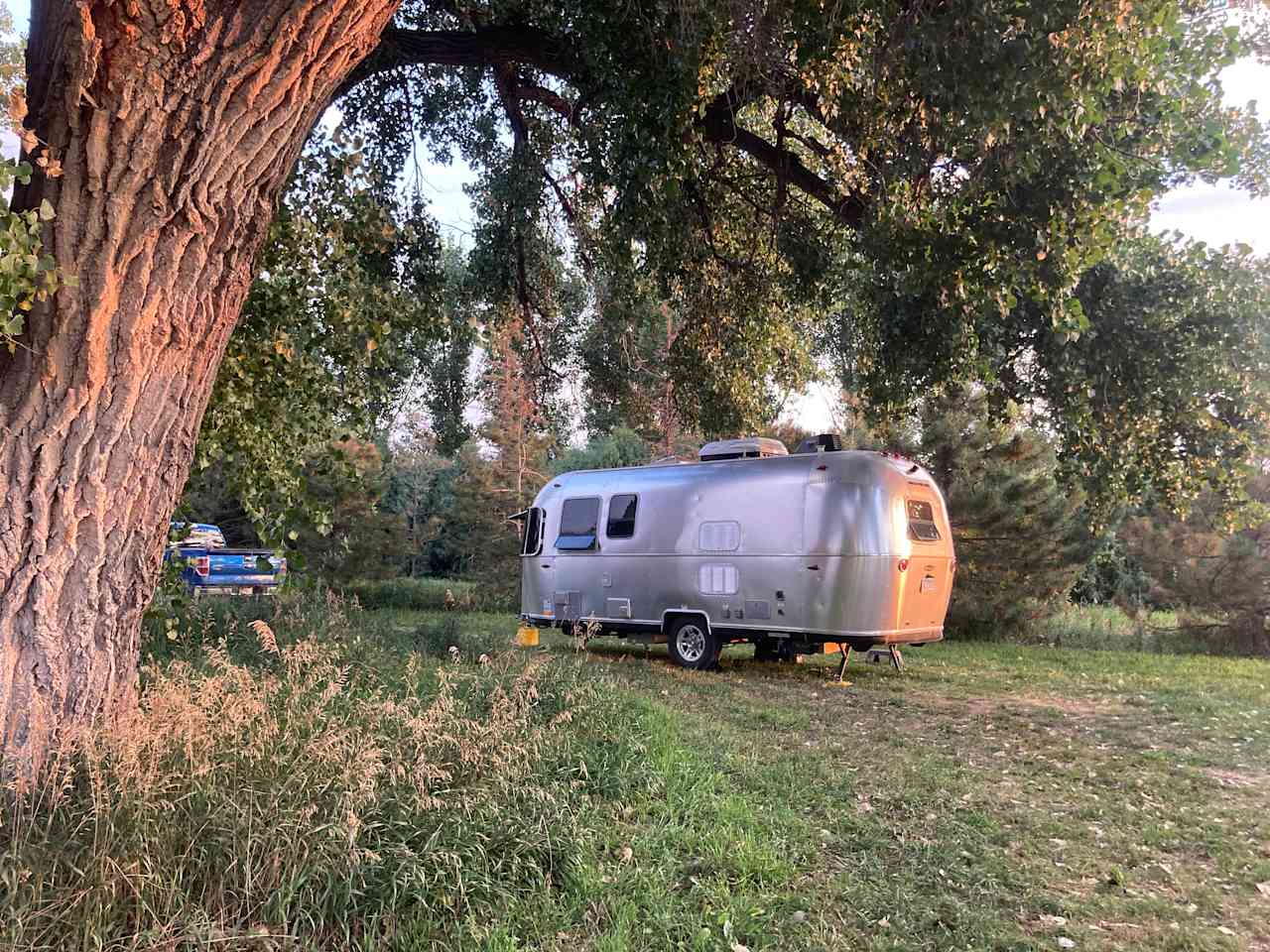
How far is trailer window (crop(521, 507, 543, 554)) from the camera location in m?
12.5

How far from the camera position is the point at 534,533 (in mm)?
12641

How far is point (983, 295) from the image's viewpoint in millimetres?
6402

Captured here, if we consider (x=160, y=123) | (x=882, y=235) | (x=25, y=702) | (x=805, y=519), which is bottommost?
(x=25, y=702)

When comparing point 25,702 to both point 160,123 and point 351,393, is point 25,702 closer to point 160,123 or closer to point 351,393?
point 160,123

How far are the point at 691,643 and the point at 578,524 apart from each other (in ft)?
7.92

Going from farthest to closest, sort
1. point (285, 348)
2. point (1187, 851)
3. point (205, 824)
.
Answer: point (285, 348), point (1187, 851), point (205, 824)

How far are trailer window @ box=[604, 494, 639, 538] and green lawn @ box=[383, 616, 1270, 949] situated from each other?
3.17m

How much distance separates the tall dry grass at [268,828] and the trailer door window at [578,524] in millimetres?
7900

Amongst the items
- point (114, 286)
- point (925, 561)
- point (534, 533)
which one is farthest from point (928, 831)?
point (534, 533)

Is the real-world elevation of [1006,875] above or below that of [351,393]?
below

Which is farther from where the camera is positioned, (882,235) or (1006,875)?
(882,235)

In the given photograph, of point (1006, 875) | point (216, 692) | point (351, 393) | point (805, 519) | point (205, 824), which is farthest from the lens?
point (805, 519)

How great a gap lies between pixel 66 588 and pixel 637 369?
1161cm

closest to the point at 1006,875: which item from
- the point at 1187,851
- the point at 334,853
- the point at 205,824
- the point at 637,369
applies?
the point at 1187,851
